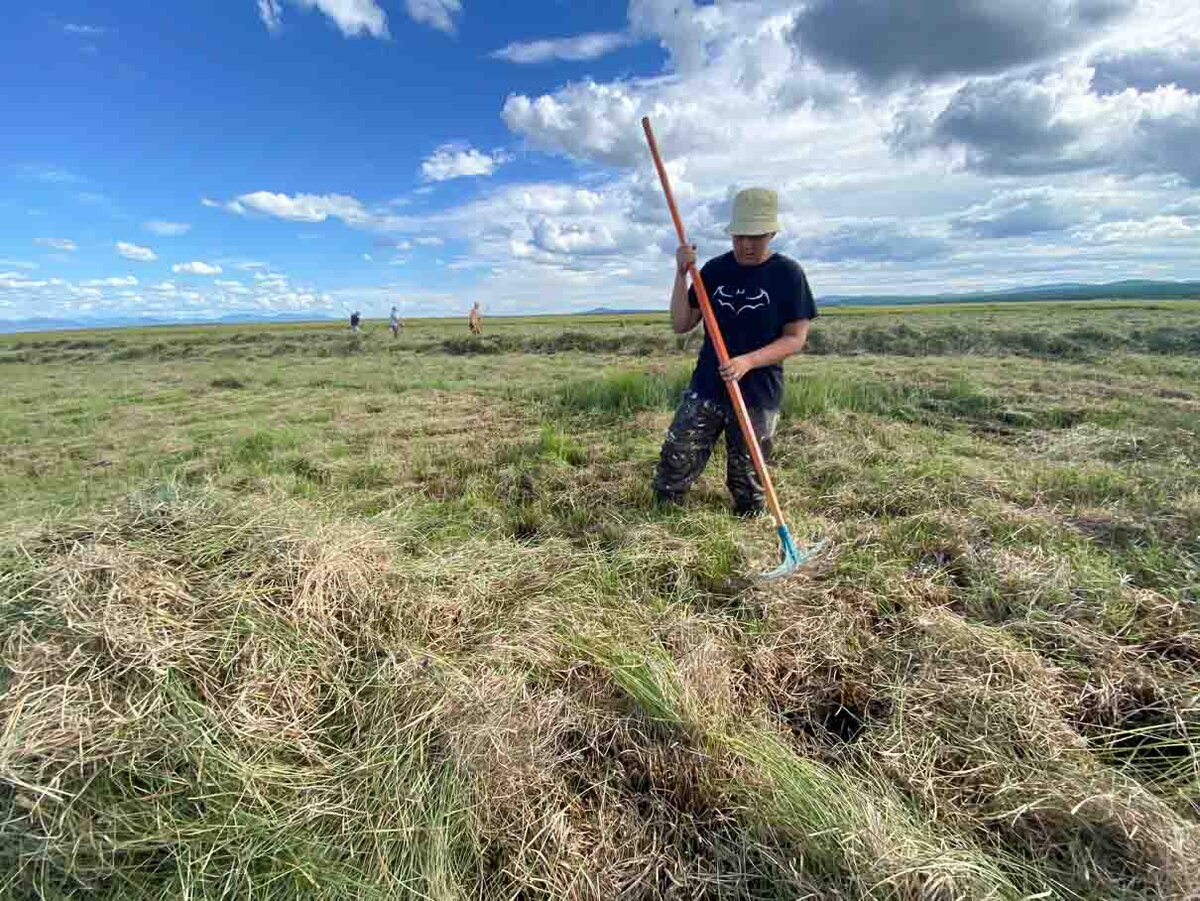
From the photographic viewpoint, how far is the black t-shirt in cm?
311

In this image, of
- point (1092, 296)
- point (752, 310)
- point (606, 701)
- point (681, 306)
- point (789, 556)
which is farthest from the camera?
point (1092, 296)

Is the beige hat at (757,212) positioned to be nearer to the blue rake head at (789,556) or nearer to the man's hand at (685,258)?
the man's hand at (685,258)

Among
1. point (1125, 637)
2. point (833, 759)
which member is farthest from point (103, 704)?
point (1125, 637)

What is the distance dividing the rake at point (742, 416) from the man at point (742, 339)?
90 millimetres

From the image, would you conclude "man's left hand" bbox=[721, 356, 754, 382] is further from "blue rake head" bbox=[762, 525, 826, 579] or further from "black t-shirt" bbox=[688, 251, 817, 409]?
"blue rake head" bbox=[762, 525, 826, 579]

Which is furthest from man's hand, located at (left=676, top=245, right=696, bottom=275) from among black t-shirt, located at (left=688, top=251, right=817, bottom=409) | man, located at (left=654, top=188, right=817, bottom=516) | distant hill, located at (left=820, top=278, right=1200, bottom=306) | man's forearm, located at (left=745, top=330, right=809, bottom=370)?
distant hill, located at (left=820, top=278, right=1200, bottom=306)

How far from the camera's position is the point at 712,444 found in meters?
3.37

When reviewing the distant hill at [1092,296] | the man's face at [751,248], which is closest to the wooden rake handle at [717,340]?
the man's face at [751,248]

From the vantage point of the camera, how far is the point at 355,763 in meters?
1.68

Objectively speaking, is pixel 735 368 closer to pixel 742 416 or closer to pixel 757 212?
pixel 742 416

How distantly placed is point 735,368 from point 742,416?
247 mm

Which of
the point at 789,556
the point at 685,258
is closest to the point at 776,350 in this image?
the point at 685,258

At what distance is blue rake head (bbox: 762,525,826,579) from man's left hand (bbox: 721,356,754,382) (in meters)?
0.80

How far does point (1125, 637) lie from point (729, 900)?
5.74 feet
